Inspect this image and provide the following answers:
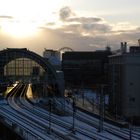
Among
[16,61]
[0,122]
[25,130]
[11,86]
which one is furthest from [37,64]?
[25,130]

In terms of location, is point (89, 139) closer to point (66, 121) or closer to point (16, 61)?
point (66, 121)

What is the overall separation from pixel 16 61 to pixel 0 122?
193ft

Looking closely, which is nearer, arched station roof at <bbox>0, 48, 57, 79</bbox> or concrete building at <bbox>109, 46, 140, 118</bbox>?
concrete building at <bbox>109, 46, 140, 118</bbox>

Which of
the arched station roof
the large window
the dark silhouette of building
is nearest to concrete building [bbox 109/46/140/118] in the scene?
the arched station roof

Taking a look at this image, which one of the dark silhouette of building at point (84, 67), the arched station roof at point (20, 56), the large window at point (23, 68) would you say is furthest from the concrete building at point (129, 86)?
the dark silhouette of building at point (84, 67)

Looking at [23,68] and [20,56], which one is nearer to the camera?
[20,56]

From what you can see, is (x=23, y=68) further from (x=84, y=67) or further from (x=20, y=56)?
A: (x=84, y=67)

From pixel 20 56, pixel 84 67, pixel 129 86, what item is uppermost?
pixel 20 56

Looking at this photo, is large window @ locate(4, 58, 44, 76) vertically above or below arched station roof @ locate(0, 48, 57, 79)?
below

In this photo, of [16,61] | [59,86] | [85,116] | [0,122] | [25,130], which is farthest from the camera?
[16,61]

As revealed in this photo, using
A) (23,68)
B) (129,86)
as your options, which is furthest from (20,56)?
(129,86)

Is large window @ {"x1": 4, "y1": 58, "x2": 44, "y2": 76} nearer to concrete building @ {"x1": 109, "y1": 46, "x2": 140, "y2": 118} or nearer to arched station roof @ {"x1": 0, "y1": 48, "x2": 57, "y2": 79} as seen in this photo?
arched station roof @ {"x1": 0, "y1": 48, "x2": 57, "y2": 79}

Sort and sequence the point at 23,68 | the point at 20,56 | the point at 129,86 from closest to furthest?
1. the point at 129,86
2. the point at 20,56
3. the point at 23,68

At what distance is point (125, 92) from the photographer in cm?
7300
